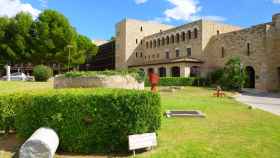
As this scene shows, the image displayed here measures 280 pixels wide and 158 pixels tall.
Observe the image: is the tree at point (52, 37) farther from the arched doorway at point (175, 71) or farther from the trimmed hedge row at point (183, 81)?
the arched doorway at point (175, 71)

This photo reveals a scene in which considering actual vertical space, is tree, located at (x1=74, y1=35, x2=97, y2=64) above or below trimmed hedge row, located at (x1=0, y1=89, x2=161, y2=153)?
above

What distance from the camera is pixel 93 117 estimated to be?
7004 mm

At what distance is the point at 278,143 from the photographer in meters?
8.02

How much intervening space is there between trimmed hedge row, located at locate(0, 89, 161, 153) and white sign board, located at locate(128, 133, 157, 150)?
0.19 meters

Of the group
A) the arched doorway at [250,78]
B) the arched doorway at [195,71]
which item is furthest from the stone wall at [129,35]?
the arched doorway at [250,78]

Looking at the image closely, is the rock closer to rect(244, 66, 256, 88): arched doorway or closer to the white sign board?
the white sign board

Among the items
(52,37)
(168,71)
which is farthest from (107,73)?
(52,37)

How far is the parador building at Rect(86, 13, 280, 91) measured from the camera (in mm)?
35688

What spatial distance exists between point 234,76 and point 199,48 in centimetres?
1345

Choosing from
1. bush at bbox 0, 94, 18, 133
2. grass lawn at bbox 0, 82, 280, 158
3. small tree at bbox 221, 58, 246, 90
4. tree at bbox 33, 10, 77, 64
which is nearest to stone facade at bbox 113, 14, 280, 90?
small tree at bbox 221, 58, 246, 90

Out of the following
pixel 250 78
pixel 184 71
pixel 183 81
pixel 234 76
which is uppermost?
pixel 184 71

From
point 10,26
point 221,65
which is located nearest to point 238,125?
point 221,65

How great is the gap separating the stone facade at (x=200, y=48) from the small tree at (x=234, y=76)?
→ 15.0 feet

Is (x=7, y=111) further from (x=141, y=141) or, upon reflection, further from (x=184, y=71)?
(x=184, y=71)
